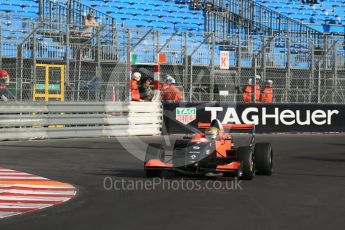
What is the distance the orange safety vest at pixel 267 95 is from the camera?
74.4 ft

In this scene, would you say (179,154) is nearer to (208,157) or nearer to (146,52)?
(208,157)

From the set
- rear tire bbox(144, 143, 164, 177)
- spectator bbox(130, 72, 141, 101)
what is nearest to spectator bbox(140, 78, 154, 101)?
spectator bbox(130, 72, 141, 101)

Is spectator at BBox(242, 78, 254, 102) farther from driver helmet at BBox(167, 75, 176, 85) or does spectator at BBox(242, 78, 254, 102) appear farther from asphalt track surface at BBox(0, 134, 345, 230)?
asphalt track surface at BBox(0, 134, 345, 230)

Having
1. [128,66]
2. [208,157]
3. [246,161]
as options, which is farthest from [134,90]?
[246,161]

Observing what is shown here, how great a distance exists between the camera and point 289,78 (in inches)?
891

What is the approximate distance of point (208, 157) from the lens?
392 inches

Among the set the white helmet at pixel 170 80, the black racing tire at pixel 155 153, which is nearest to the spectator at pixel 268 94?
the white helmet at pixel 170 80

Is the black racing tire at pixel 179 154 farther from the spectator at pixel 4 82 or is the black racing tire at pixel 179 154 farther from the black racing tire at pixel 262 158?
the spectator at pixel 4 82

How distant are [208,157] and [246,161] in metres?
0.58

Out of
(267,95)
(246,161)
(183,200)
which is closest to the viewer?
(183,200)

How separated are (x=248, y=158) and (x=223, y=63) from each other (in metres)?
11.5

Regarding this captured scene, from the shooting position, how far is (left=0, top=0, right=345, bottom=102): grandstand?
754 inches

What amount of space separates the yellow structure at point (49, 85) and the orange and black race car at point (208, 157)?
8932 mm

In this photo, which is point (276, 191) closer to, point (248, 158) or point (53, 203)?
point (248, 158)
